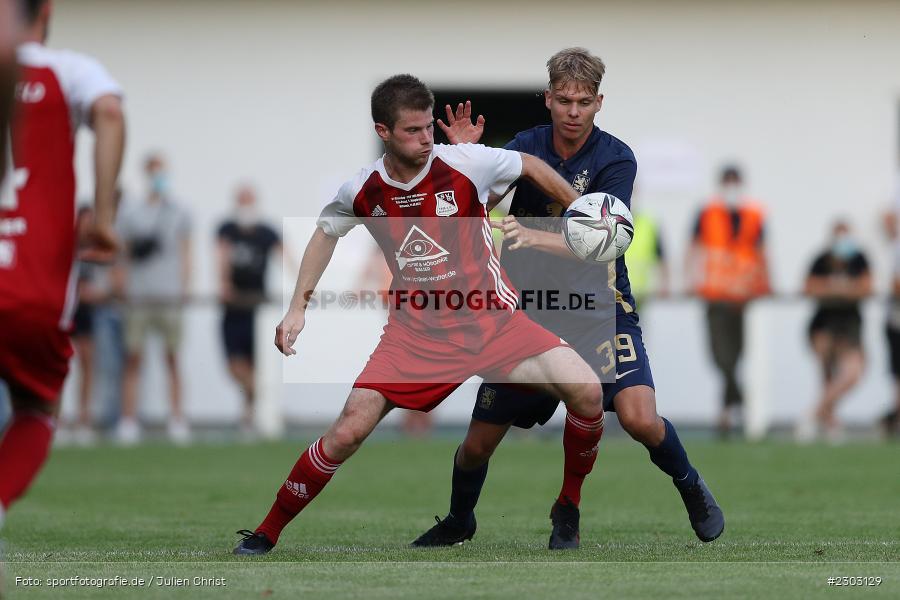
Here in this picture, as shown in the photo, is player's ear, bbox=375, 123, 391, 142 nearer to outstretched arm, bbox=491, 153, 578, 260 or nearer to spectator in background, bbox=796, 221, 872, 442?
outstretched arm, bbox=491, 153, 578, 260

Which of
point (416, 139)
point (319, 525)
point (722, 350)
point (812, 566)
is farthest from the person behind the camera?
point (722, 350)

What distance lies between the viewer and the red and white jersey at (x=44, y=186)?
473 cm

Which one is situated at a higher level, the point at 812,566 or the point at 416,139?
the point at 416,139

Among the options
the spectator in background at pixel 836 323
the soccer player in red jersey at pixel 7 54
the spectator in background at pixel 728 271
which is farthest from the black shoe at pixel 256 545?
the spectator in background at pixel 836 323

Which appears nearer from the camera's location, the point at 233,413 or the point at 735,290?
the point at 735,290

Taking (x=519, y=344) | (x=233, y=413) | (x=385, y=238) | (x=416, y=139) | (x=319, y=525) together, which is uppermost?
(x=416, y=139)

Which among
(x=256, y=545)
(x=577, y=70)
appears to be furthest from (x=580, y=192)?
(x=256, y=545)

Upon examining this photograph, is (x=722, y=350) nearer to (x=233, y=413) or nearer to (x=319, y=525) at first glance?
(x=233, y=413)

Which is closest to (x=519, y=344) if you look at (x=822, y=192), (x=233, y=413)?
(x=233, y=413)

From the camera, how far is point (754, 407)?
14.5m

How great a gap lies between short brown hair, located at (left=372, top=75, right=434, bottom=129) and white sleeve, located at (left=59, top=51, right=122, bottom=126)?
169cm

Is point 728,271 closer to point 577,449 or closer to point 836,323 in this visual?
point 836,323

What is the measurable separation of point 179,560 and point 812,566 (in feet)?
8.23

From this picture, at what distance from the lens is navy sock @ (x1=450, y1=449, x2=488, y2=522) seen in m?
7.04
